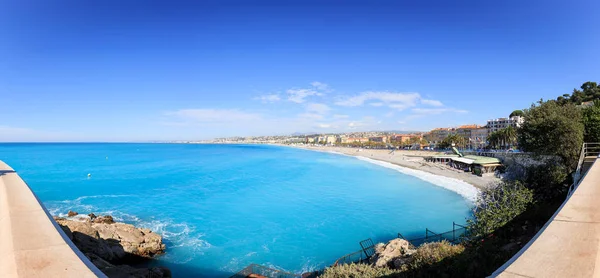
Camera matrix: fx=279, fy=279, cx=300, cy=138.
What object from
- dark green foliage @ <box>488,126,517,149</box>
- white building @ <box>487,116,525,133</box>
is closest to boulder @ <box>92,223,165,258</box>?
dark green foliage @ <box>488,126,517,149</box>

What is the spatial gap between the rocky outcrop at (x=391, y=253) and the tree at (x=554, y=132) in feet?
38.8

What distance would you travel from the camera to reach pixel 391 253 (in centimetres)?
1135

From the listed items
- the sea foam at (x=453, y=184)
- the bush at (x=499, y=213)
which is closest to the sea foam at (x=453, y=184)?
the sea foam at (x=453, y=184)

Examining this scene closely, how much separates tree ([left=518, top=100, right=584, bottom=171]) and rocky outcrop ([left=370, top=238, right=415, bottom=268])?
11822 millimetres

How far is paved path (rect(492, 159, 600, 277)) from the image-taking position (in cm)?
295

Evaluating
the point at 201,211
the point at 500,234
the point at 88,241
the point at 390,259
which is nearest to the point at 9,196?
the point at 88,241

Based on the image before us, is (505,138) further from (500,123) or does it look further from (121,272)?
(121,272)

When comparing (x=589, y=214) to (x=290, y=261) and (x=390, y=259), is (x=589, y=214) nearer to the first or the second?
(x=390, y=259)

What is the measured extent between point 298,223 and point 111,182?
108 ft

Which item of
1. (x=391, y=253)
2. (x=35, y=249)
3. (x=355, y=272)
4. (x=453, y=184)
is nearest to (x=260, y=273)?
(x=391, y=253)

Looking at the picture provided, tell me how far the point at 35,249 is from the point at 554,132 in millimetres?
22466

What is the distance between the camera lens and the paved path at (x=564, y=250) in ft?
9.67

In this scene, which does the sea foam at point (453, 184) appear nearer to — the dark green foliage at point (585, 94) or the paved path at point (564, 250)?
the paved path at point (564, 250)

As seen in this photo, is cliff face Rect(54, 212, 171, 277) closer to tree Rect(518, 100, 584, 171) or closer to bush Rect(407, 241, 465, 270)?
bush Rect(407, 241, 465, 270)
